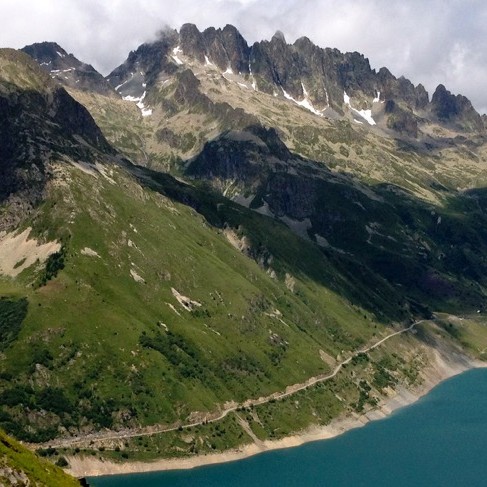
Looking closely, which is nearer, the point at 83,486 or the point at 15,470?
the point at 15,470
